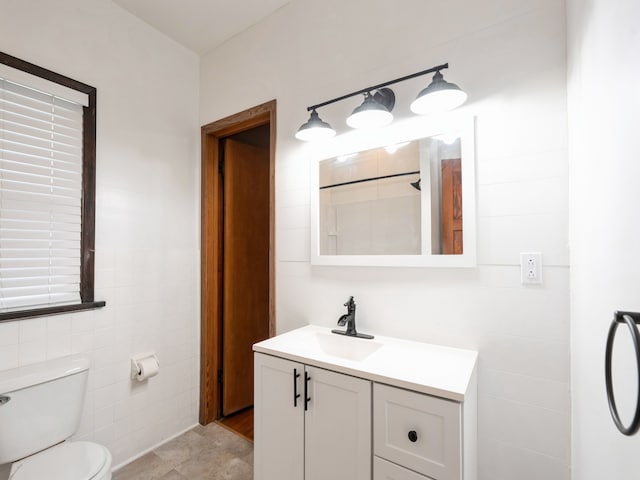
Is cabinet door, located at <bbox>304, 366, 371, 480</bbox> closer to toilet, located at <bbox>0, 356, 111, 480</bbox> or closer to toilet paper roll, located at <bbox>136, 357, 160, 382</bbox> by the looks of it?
toilet, located at <bbox>0, 356, 111, 480</bbox>

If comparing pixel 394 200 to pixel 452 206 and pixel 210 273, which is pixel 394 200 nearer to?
pixel 452 206

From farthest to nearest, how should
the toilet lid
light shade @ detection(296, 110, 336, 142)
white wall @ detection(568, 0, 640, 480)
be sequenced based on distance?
light shade @ detection(296, 110, 336, 142) → the toilet lid → white wall @ detection(568, 0, 640, 480)

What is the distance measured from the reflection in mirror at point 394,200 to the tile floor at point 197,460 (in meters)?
1.39

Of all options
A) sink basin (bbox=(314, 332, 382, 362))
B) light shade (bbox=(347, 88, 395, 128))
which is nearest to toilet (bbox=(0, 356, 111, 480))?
sink basin (bbox=(314, 332, 382, 362))

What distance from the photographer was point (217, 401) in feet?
7.79

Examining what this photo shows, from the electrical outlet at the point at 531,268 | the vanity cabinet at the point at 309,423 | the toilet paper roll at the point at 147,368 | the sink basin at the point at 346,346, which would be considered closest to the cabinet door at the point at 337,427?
the vanity cabinet at the point at 309,423

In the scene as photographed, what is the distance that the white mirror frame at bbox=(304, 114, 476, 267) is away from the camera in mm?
1295

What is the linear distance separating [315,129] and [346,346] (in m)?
1.09

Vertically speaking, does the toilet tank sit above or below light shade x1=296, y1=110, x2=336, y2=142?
below

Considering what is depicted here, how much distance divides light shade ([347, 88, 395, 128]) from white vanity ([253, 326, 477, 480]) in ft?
3.34

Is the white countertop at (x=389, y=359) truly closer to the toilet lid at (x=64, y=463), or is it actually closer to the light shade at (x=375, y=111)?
the toilet lid at (x=64, y=463)

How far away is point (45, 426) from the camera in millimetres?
1389

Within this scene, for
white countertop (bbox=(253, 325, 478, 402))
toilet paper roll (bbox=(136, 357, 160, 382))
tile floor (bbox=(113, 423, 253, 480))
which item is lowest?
tile floor (bbox=(113, 423, 253, 480))

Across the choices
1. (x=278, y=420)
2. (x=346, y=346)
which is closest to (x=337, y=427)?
(x=278, y=420)
